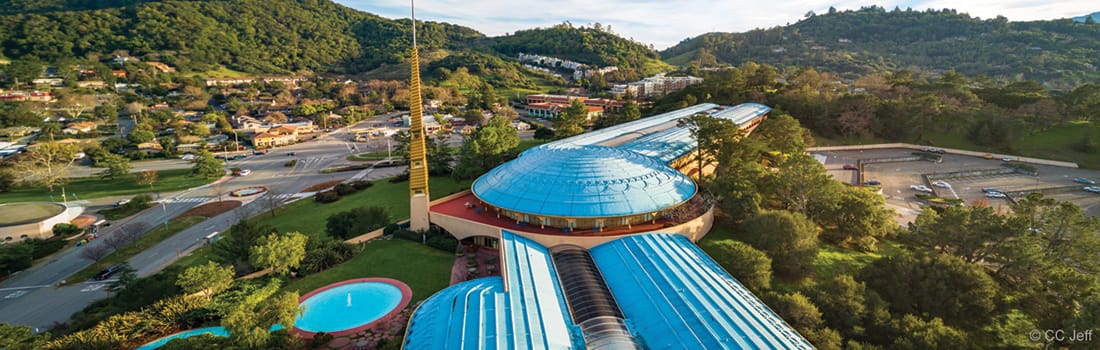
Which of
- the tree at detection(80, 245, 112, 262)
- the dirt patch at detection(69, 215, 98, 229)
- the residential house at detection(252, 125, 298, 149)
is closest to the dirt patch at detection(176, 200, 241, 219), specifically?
the dirt patch at detection(69, 215, 98, 229)

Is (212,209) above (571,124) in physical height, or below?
below

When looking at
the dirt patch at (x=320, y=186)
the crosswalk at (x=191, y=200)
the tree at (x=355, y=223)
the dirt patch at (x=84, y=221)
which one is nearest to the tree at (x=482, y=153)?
the tree at (x=355, y=223)

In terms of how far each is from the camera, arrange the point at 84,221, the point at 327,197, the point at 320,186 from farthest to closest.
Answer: the point at 320,186
the point at 327,197
the point at 84,221

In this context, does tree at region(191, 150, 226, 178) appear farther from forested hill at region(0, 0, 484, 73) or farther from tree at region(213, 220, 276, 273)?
forested hill at region(0, 0, 484, 73)

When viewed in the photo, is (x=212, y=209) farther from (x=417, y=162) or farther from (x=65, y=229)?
(x=417, y=162)

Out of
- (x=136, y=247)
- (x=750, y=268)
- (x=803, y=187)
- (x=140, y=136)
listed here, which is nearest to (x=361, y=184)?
(x=136, y=247)

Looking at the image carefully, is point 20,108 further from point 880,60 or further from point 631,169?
point 880,60

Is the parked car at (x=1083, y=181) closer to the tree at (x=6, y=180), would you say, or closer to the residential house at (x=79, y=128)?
the tree at (x=6, y=180)
